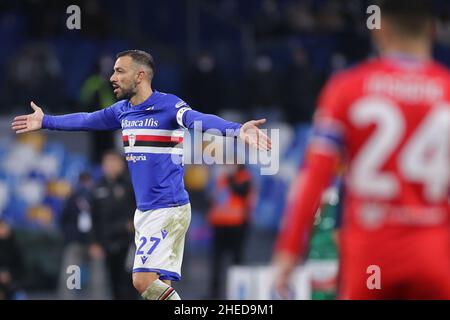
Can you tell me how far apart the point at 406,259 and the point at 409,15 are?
1091mm

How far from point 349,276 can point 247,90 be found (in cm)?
1561

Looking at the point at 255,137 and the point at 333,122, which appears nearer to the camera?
the point at 333,122

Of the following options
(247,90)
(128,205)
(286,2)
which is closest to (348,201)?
(128,205)

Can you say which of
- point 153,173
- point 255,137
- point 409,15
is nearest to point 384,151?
point 409,15

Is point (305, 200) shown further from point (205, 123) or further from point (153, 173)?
point (153, 173)

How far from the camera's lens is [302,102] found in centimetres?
2055

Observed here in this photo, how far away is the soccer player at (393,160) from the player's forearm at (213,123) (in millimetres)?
3241

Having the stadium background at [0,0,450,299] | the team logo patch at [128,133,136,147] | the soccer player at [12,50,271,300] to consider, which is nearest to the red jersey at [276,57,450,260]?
the soccer player at [12,50,271,300]

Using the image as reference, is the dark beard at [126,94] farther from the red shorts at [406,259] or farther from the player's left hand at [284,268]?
the player's left hand at [284,268]

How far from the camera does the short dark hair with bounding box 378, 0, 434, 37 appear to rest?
5355mm

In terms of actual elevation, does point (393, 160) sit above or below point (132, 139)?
below

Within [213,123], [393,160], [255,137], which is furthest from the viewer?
[213,123]

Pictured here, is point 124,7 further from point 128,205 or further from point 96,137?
point 128,205

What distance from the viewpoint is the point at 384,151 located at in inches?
211
